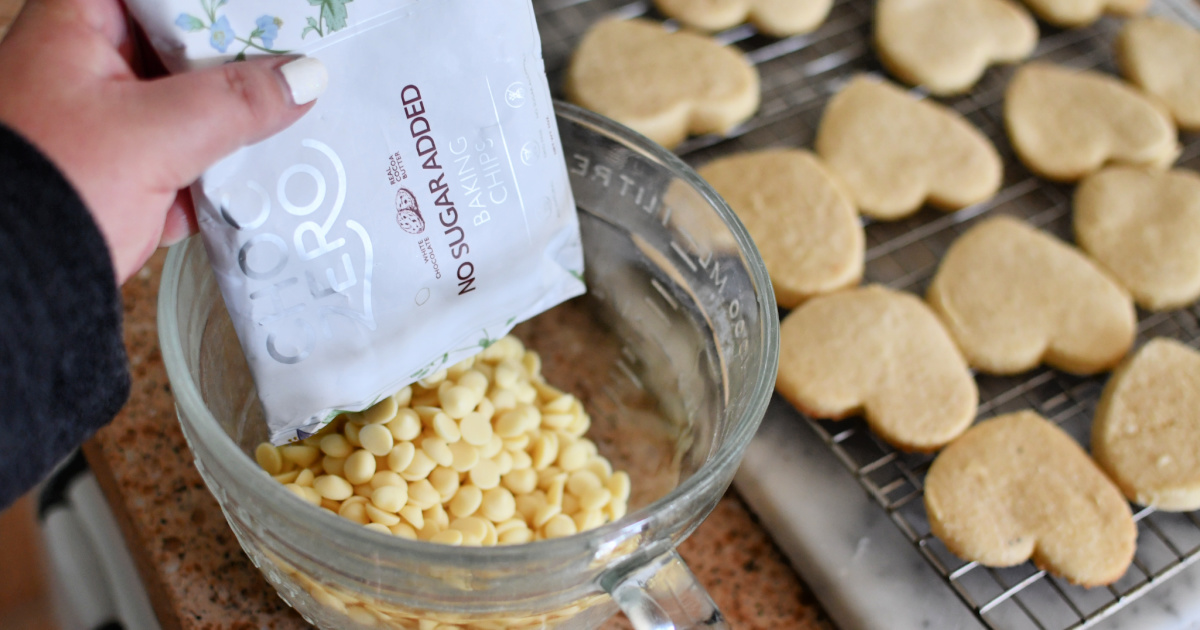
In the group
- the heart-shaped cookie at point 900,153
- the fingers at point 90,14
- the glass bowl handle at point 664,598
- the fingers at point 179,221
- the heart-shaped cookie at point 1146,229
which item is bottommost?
the heart-shaped cookie at point 1146,229

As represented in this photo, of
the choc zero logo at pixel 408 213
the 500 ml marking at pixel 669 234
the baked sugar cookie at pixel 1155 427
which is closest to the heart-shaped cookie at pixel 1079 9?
the baked sugar cookie at pixel 1155 427

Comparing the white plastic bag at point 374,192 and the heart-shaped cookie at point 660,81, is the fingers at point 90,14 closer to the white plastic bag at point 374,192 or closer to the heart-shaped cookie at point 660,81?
the white plastic bag at point 374,192

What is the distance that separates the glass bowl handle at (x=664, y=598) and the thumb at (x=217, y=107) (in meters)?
0.31

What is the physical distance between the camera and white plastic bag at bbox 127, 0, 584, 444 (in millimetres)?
474

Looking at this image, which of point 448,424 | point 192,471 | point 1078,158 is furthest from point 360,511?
point 1078,158

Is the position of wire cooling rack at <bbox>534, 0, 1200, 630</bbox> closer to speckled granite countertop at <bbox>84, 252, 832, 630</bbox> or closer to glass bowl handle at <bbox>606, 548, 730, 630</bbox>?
speckled granite countertop at <bbox>84, 252, 832, 630</bbox>

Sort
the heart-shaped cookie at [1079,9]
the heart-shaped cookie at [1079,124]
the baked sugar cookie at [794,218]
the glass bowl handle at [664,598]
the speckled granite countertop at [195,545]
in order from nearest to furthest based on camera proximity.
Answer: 1. the glass bowl handle at [664,598]
2. the speckled granite countertop at [195,545]
3. the baked sugar cookie at [794,218]
4. the heart-shaped cookie at [1079,124]
5. the heart-shaped cookie at [1079,9]

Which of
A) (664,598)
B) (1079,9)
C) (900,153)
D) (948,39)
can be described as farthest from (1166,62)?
(664,598)

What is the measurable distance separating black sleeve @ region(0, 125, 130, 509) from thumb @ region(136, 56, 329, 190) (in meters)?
0.05

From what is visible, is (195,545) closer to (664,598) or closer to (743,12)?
(664,598)

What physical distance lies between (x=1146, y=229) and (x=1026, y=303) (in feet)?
0.65

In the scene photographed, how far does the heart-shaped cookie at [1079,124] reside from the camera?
101cm

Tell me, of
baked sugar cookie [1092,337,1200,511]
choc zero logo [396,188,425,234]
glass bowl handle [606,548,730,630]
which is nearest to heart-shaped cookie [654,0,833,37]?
baked sugar cookie [1092,337,1200,511]

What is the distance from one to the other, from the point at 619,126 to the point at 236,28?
31 centimetres
